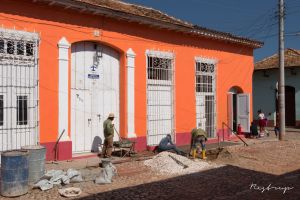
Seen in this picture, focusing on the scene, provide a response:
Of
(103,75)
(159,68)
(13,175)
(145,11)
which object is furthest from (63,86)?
(145,11)

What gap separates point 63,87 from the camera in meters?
10.9

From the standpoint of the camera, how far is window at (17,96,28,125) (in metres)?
10.0

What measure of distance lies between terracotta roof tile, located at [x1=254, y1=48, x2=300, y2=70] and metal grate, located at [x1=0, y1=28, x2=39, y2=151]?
18624 millimetres

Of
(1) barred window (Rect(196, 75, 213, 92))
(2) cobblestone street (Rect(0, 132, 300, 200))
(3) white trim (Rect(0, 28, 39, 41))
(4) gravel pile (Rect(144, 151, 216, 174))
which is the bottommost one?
(2) cobblestone street (Rect(0, 132, 300, 200))

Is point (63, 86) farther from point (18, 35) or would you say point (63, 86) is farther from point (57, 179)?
point (57, 179)

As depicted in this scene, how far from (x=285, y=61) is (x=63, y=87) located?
18578 mm

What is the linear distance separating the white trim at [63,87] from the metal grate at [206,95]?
20.0 ft

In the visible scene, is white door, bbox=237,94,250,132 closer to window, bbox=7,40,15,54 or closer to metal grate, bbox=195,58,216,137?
metal grate, bbox=195,58,216,137

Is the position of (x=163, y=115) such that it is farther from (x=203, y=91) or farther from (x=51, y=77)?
(x=51, y=77)

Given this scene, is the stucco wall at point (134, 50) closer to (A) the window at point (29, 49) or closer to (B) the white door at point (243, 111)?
(A) the window at point (29, 49)

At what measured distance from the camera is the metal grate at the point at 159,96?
13.4 metres

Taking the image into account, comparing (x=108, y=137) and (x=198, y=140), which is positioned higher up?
(x=108, y=137)

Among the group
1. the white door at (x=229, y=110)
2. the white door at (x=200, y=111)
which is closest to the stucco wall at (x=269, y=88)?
the white door at (x=229, y=110)

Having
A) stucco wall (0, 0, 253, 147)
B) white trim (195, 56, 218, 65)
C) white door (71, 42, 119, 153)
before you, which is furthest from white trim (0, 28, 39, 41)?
white trim (195, 56, 218, 65)
